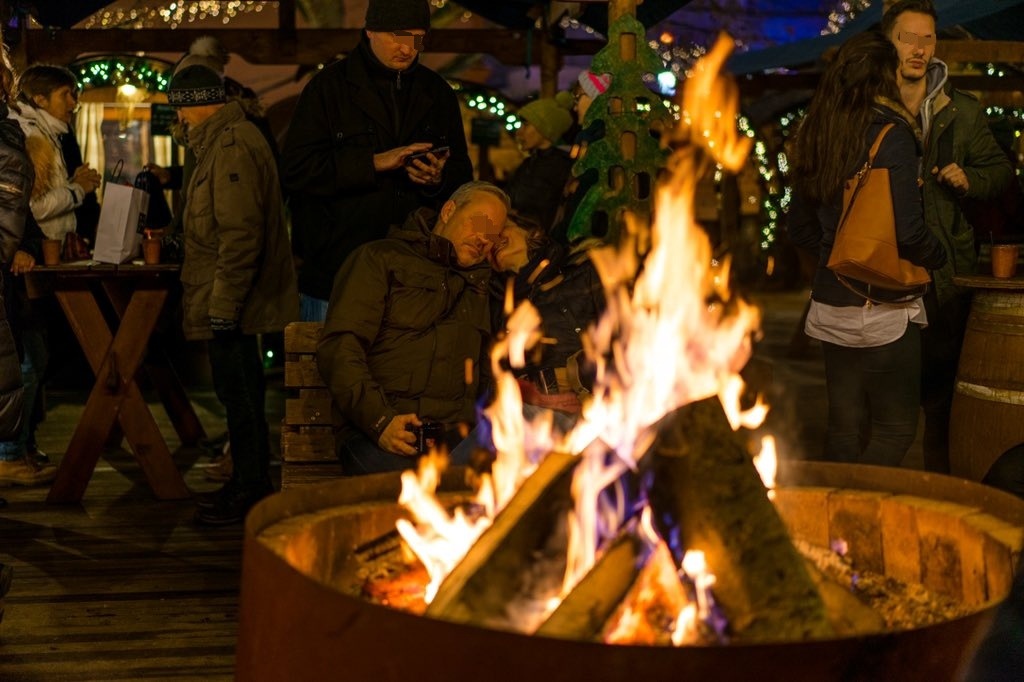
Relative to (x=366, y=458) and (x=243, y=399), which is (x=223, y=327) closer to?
(x=243, y=399)

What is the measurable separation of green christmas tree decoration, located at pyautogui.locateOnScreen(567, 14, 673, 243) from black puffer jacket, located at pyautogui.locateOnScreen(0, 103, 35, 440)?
2.42m

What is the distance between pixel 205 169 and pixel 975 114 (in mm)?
3242

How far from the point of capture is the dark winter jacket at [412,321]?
14.3ft

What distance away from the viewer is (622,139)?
5895 mm

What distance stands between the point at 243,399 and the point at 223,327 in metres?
0.43

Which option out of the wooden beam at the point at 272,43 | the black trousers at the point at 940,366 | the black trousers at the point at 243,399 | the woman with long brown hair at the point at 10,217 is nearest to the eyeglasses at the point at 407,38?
the woman with long brown hair at the point at 10,217

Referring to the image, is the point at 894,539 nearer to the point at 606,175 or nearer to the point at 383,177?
the point at 383,177

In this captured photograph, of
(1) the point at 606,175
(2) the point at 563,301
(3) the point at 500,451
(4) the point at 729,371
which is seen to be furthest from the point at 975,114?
(3) the point at 500,451

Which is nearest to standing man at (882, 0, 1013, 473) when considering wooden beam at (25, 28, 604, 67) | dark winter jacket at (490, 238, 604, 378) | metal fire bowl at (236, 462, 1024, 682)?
dark winter jacket at (490, 238, 604, 378)

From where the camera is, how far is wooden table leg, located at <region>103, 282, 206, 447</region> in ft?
24.7

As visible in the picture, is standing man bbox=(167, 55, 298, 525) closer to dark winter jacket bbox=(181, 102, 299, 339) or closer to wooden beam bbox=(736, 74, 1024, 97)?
dark winter jacket bbox=(181, 102, 299, 339)

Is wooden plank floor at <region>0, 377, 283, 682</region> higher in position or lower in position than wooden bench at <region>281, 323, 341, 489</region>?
lower

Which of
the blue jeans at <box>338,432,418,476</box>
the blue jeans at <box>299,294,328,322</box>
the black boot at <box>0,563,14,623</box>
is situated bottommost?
the black boot at <box>0,563,14,623</box>

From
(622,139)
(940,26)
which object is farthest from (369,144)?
(940,26)
